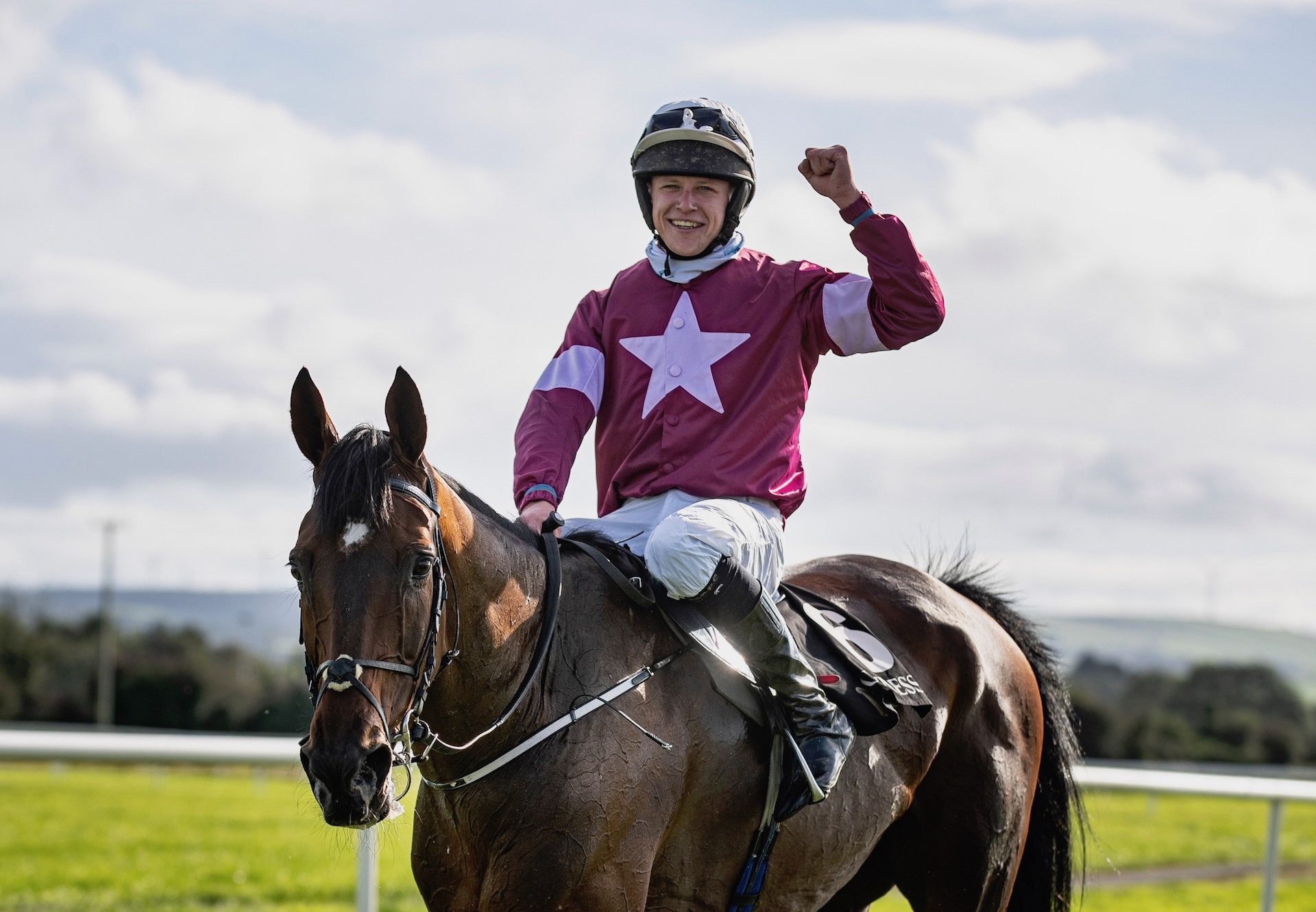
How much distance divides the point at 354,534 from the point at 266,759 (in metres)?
3.05

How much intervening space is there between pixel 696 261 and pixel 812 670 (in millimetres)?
1260

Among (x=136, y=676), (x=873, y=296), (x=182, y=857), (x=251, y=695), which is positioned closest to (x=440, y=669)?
(x=873, y=296)

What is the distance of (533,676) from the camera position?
3.51 metres

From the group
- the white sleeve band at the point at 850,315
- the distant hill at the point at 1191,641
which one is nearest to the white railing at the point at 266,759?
the white sleeve band at the point at 850,315

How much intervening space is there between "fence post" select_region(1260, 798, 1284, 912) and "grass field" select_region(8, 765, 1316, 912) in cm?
99

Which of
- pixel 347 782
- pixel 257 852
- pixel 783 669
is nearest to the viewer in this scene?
pixel 347 782

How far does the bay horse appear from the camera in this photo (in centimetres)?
304

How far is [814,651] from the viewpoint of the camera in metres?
4.28

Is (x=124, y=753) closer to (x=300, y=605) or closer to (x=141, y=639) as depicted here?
(x=300, y=605)

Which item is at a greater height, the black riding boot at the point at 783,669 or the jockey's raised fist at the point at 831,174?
the jockey's raised fist at the point at 831,174

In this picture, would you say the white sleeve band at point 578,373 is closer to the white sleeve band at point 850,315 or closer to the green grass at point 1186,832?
the white sleeve band at point 850,315

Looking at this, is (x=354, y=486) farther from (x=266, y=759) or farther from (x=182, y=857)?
(x=182, y=857)

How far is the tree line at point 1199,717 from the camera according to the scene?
119ft

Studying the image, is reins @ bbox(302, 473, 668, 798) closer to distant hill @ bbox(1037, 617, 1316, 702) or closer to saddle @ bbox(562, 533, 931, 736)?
saddle @ bbox(562, 533, 931, 736)
